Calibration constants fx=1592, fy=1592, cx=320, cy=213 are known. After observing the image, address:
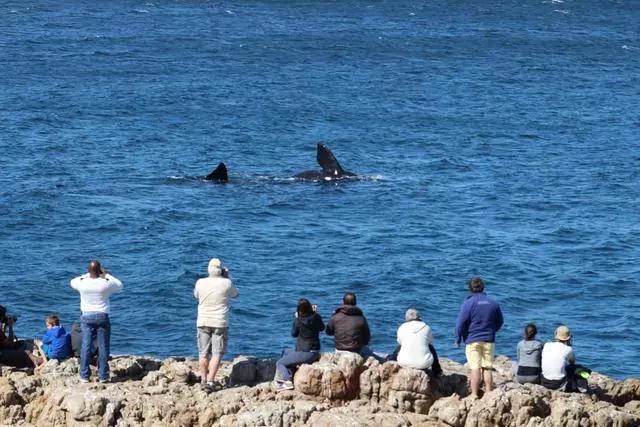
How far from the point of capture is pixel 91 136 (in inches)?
2894

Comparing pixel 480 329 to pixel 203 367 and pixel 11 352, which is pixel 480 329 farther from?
pixel 11 352

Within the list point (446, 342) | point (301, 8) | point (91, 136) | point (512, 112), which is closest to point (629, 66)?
point (512, 112)

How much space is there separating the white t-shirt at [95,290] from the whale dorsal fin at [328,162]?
36798 millimetres

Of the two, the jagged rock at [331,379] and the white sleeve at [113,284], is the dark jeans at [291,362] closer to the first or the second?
the jagged rock at [331,379]

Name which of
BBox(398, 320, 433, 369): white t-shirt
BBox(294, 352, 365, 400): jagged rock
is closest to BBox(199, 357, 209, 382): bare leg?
BBox(294, 352, 365, 400): jagged rock

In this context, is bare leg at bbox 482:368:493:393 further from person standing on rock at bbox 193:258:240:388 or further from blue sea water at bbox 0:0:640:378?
blue sea water at bbox 0:0:640:378

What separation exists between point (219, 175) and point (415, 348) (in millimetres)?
37917

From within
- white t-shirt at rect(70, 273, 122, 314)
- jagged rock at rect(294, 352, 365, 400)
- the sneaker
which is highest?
white t-shirt at rect(70, 273, 122, 314)

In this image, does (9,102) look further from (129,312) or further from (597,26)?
(597,26)

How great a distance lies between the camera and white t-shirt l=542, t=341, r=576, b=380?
25828 millimetres

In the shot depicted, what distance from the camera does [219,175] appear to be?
62594 millimetres

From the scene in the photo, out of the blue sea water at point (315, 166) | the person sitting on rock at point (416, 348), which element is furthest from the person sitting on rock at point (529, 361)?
the blue sea water at point (315, 166)

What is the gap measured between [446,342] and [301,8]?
308 feet

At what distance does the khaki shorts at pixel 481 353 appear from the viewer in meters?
25.4
